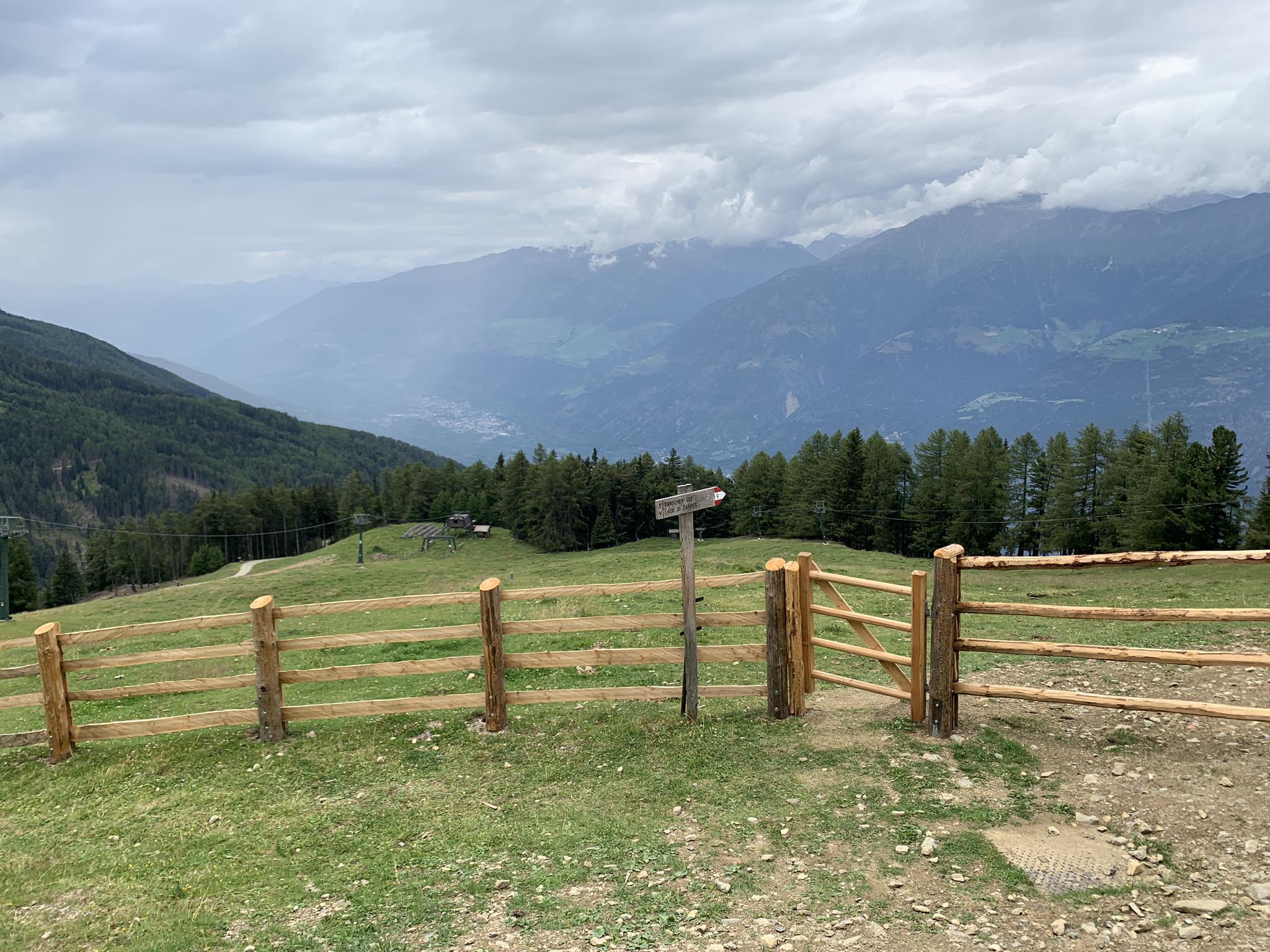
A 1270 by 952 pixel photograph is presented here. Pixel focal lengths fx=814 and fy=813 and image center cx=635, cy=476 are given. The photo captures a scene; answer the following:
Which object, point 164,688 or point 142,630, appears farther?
point 142,630

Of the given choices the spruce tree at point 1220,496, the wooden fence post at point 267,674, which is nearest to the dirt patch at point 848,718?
the wooden fence post at point 267,674

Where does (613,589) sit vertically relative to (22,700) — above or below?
above

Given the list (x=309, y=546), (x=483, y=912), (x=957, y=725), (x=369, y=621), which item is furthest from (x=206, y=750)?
(x=309, y=546)

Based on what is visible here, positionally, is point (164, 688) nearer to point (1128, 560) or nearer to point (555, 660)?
point (555, 660)

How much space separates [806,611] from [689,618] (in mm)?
1585

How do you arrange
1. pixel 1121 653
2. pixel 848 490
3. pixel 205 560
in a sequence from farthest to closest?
pixel 205 560, pixel 848 490, pixel 1121 653

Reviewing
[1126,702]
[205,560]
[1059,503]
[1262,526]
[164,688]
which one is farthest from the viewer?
[205,560]

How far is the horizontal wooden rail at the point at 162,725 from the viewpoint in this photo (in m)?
11.2

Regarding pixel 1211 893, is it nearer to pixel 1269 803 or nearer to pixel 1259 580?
pixel 1269 803

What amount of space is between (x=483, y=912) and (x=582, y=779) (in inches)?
104

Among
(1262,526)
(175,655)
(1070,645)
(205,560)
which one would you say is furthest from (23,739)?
(205,560)

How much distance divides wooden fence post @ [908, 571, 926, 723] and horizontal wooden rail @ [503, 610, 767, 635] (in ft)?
6.09

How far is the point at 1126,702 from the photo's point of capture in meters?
8.80

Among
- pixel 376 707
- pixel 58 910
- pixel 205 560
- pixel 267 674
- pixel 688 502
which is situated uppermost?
pixel 688 502
